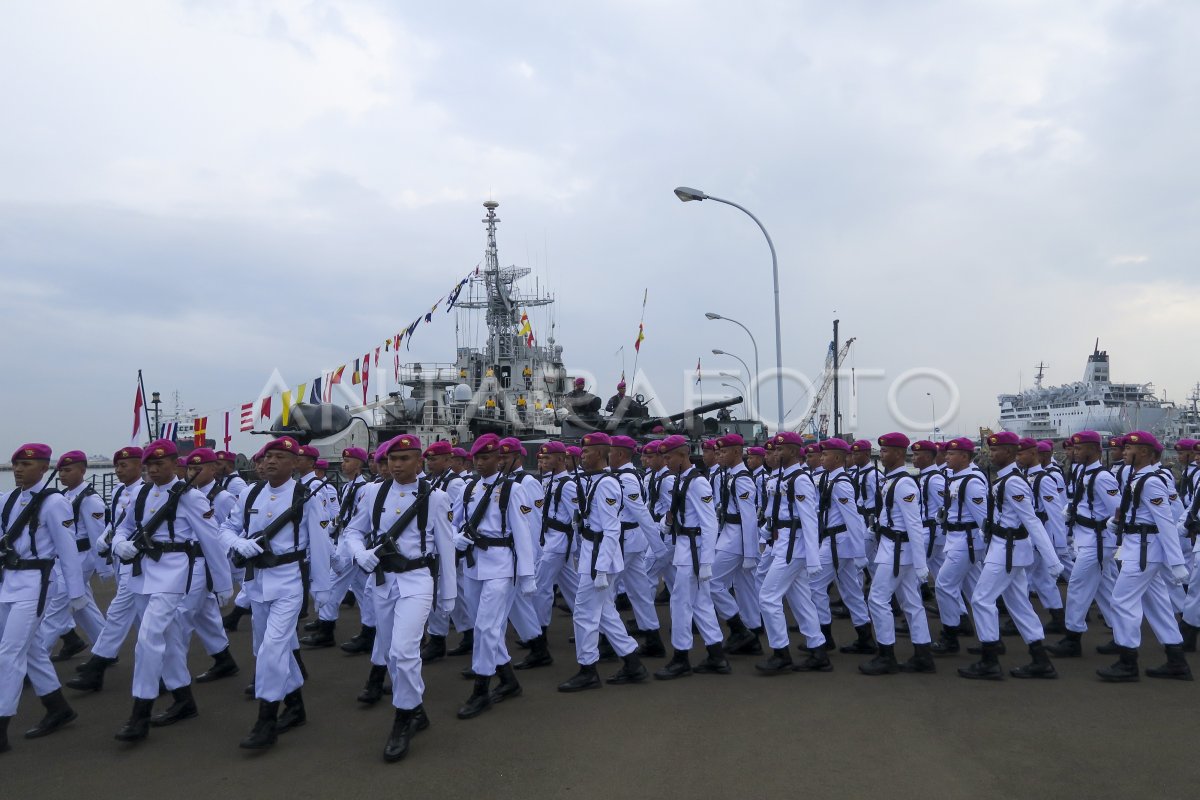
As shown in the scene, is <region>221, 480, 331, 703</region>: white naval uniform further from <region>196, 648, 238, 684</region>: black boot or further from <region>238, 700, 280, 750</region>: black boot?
<region>196, 648, 238, 684</region>: black boot

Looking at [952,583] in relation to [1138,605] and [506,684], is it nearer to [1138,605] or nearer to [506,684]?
[1138,605]

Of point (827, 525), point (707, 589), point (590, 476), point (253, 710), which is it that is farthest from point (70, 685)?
point (827, 525)

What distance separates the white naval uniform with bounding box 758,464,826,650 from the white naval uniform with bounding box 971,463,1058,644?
1.40 metres

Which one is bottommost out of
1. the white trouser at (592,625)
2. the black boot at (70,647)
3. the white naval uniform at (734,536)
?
the black boot at (70,647)

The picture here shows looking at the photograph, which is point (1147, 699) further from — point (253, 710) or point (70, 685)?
point (70, 685)

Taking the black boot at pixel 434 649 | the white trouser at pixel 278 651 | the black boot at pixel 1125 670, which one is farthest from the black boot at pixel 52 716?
the black boot at pixel 1125 670

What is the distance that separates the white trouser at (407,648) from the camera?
5.07 meters

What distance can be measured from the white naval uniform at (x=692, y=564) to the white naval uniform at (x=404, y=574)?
2225mm

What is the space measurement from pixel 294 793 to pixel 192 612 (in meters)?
2.45

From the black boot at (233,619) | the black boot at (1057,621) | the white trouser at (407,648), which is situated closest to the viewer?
the white trouser at (407,648)

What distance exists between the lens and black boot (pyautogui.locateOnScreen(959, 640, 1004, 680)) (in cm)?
671

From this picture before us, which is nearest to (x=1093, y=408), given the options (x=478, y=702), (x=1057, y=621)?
(x=1057, y=621)

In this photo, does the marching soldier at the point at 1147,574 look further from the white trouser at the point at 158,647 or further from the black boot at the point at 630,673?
the white trouser at the point at 158,647

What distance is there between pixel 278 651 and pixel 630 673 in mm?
2921
